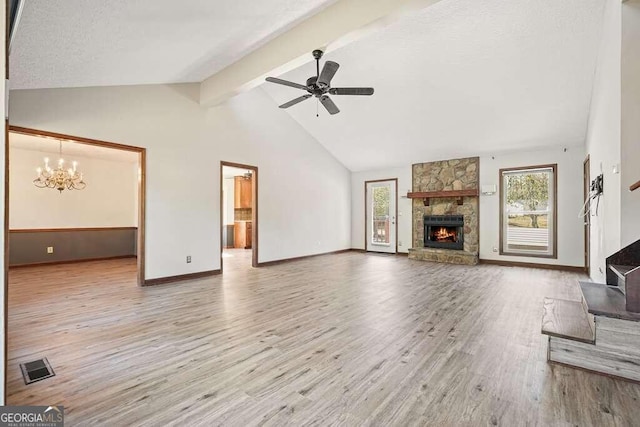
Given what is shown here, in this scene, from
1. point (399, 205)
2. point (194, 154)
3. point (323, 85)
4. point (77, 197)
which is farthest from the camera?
point (399, 205)

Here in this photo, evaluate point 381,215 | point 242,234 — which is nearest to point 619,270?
point 381,215

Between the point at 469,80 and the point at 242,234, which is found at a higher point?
the point at 469,80

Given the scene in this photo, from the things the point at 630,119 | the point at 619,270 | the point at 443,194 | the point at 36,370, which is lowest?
the point at 36,370

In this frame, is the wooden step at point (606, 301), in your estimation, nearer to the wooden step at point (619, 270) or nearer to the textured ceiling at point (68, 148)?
the wooden step at point (619, 270)

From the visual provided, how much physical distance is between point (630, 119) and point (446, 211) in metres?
4.85

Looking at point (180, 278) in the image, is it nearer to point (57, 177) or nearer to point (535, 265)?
point (57, 177)

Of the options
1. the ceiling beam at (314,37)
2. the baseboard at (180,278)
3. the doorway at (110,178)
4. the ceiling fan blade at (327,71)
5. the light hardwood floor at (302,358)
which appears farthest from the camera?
the baseboard at (180,278)

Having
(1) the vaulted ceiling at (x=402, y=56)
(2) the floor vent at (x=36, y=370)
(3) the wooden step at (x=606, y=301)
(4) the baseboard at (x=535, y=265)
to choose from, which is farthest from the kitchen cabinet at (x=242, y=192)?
(3) the wooden step at (x=606, y=301)

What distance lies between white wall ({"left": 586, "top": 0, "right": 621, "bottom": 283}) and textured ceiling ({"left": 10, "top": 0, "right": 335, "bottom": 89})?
2788mm

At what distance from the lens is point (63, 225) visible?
674cm

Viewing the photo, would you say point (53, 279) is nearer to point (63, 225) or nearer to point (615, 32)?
point (63, 225)

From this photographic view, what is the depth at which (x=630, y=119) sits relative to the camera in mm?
2512

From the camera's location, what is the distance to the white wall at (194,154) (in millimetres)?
3953

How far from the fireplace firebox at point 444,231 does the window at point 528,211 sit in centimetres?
86
